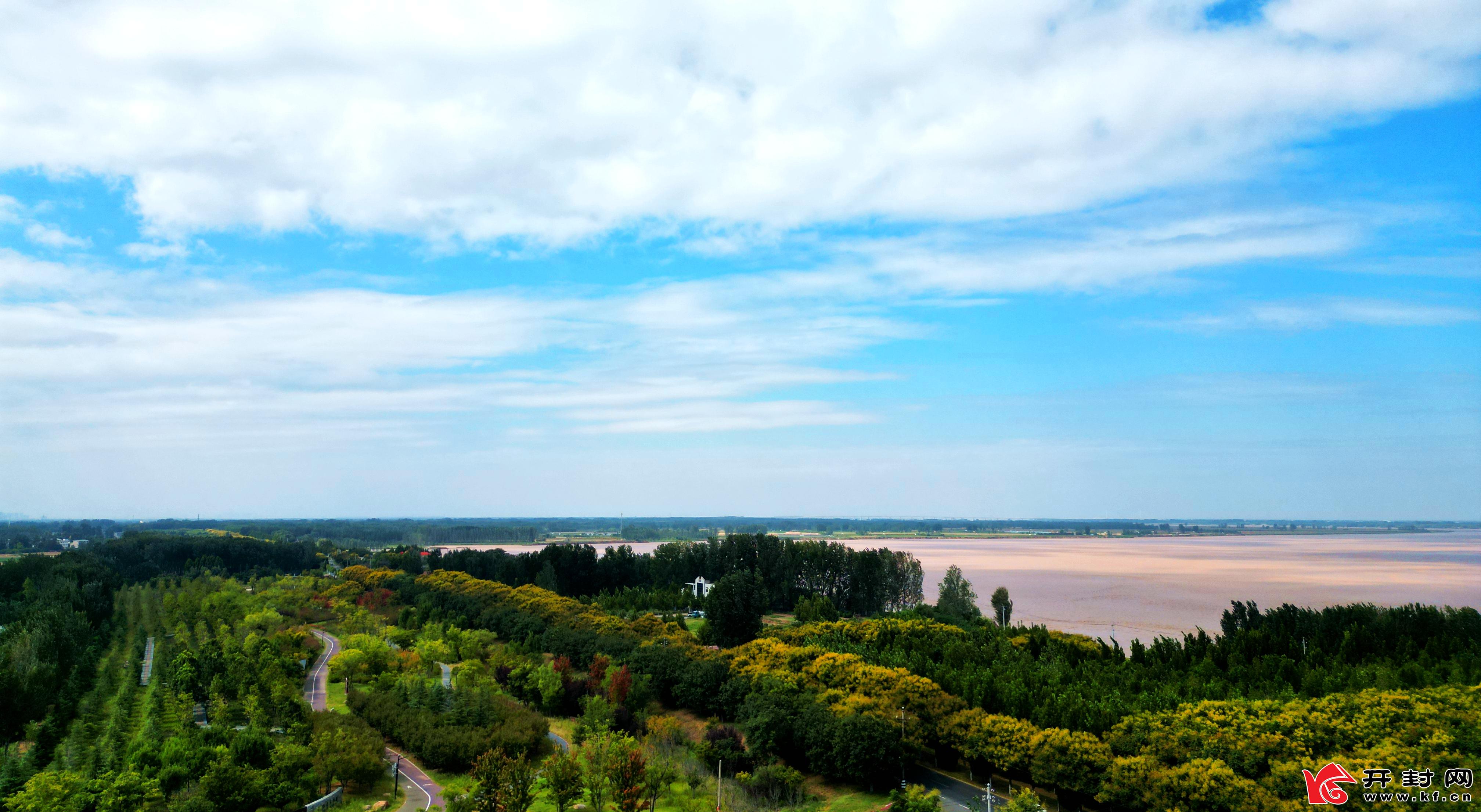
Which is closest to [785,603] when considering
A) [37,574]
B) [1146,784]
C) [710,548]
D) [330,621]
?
[710,548]

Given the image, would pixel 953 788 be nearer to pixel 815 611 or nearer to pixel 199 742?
pixel 199 742

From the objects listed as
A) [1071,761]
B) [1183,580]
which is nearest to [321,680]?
[1071,761]

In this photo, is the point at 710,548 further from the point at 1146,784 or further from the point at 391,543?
the point at 391,543

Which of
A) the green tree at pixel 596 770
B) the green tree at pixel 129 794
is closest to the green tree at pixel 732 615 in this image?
the green tree at pixel 596 770

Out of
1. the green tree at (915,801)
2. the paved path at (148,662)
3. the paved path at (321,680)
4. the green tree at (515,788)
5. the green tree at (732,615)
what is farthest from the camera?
the green tree at (732,615)

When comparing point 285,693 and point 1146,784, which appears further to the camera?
point 285,693

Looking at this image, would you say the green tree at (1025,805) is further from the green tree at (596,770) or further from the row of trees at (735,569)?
the row of trees at (735,569)
